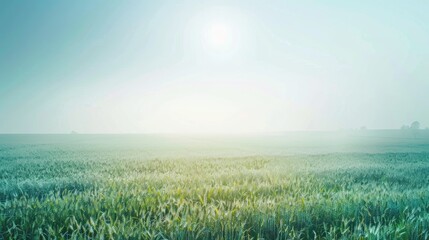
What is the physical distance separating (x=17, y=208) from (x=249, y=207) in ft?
12.8

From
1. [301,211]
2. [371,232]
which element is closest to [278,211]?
[301,211]

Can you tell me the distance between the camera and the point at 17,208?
4.61 meters

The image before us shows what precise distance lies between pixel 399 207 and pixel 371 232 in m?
2.33

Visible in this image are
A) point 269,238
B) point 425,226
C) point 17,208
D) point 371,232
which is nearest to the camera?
point 371,232

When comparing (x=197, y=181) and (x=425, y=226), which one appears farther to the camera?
(x=197, y=181)

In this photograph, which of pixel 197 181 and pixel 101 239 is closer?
pixel 101 239

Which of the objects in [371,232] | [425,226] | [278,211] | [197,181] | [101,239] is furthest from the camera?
[197,181]

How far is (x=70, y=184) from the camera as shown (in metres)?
8.34

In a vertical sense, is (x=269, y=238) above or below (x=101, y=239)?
below

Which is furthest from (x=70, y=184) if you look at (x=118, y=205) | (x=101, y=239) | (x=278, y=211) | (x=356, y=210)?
(x=356, y=210)

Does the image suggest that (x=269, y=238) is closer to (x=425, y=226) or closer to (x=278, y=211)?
(x=278, y=211)

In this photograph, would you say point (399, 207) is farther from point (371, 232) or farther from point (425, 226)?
point (371, 232)

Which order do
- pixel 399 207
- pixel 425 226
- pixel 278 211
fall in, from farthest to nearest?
pixel 399 207, pixel 278 211, pixel 425 226

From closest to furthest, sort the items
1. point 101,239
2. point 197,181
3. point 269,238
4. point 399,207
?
point 101,239
point 269,238
point 399,207
point 197,181
